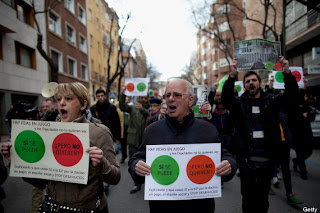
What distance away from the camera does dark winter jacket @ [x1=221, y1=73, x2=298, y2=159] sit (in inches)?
100

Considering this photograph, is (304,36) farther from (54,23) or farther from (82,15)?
(82,15)

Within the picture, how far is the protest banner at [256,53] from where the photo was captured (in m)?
3.17

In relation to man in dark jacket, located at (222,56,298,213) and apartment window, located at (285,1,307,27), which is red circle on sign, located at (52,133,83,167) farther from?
apartment window, located at (285,1,307,27)

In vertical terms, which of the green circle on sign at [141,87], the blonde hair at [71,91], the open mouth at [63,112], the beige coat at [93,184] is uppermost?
the green circle on sign at [141,87]

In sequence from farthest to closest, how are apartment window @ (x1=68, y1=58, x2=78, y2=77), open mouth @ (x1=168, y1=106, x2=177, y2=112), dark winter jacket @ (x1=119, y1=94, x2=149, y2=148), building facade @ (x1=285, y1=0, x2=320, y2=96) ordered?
apartment window @ (x1=68, y1=58, x2=78, y2=77)
building facade @ (x1=285, y1=0, x2=320, y2=96)
dark winter jacket @ (x1=119, y1=94, x2=149, y2=148)
open mouth @ (x1=168, y1=106, x2=177, y2=112)

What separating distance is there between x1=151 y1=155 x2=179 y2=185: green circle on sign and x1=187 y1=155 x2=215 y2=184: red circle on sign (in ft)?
0.37

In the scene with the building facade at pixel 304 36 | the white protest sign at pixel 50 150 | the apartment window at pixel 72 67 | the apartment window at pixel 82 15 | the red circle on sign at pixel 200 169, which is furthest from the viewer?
the apartment window at pixel 82 15

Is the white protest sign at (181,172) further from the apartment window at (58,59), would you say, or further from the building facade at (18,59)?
the apartment window at (58,59)

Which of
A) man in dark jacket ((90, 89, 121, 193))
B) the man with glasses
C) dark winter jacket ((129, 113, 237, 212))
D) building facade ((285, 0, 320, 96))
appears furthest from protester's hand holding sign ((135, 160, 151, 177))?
building facade ((285, 0, 320, 96))

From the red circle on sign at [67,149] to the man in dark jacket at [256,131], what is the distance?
1.93 meters

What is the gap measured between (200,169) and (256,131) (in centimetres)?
141

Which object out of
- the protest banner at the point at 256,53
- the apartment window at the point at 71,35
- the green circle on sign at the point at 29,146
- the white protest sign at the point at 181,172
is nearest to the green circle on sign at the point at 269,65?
the protest banner at the point at 256,53

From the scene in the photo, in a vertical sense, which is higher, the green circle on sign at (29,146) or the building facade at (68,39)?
the building facade at (68,39)

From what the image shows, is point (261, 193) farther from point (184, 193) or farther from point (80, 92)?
point (80, 92)
